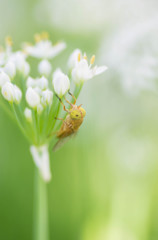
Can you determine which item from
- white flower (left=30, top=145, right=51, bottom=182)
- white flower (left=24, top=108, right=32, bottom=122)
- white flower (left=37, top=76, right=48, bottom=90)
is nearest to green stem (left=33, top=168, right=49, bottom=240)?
white flower (left=30, top=145, right=51, bottom=182)

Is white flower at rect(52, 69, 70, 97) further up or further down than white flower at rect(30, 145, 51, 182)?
further up

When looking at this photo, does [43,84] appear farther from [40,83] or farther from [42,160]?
[42,160]

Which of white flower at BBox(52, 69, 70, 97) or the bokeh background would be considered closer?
white flower at BBox(52, 69, 70, 97)

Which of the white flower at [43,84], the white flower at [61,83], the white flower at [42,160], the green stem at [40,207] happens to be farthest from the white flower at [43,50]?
the green stem at [40,207]

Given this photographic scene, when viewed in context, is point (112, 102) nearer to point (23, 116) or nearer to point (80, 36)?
point (80, 36)

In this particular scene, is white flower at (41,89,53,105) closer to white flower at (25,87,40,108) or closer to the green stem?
white flower at (25,87,40,108)

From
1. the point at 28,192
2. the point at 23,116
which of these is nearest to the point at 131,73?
the point at 23,116

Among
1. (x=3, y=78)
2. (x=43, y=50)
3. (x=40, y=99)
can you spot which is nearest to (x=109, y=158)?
(x=43, y=50)
